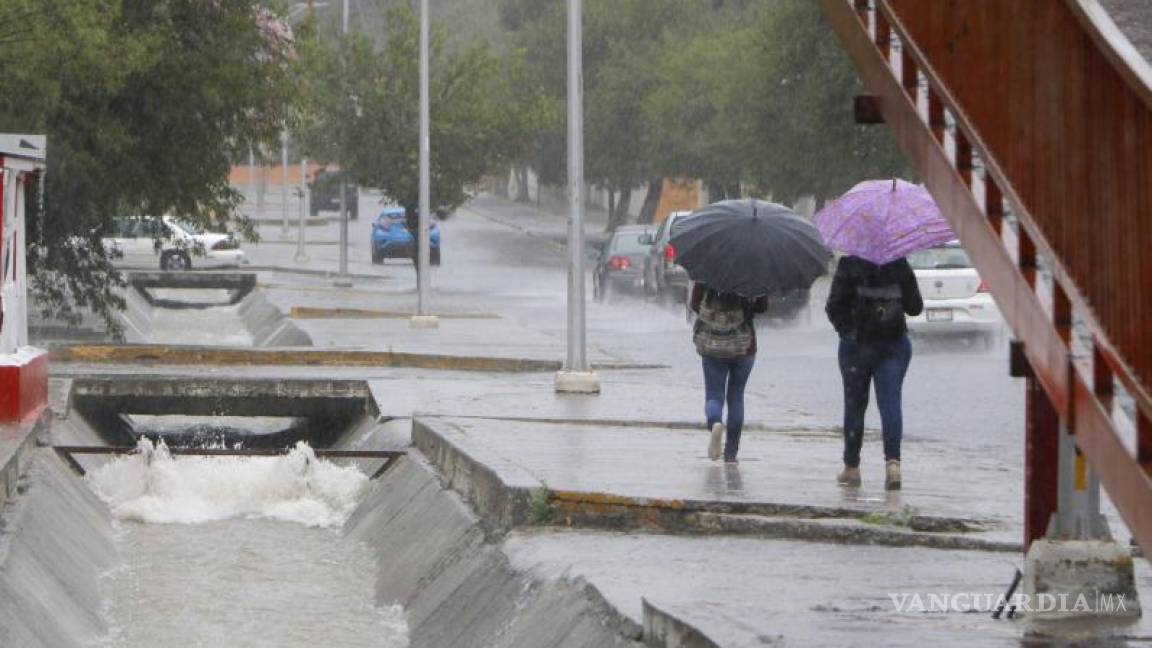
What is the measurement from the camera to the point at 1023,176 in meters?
6.89

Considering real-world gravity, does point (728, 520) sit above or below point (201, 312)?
above

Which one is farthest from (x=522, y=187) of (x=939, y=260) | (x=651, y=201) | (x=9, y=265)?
(x=9, y=265)

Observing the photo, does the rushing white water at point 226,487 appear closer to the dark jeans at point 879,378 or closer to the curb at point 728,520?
the curb at point 728,520

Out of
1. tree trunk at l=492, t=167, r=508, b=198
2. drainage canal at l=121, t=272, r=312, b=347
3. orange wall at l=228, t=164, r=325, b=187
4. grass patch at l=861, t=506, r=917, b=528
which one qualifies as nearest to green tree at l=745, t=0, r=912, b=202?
drainage canal at l=121, t=272, r=312, b=347

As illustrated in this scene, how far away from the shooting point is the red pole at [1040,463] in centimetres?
851

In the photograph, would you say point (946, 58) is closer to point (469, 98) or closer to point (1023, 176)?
point (1023, 176)

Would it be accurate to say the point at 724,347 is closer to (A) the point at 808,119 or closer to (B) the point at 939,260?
(B) the point at 939,260

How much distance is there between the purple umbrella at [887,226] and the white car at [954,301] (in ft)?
58.2

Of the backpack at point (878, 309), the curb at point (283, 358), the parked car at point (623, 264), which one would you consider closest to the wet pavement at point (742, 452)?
the curb at point (283, 358)

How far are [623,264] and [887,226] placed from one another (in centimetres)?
3330

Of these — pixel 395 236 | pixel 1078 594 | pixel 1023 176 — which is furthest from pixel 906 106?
pixel 395 236

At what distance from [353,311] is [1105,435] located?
107 feet

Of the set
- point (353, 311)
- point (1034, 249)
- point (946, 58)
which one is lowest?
point (353, 311)

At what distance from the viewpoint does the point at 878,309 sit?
1282 centimetres
